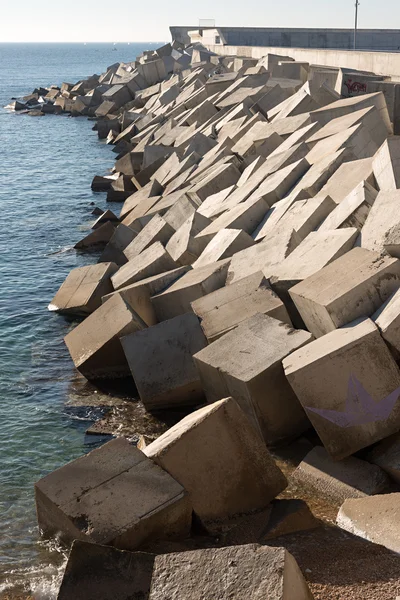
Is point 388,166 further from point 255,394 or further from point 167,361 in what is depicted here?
point 255,394

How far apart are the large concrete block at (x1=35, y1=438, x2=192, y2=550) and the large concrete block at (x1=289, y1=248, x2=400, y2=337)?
6.21 ft

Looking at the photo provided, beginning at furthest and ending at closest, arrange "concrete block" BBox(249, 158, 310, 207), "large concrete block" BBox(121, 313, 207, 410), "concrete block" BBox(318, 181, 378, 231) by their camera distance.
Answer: "concrete block" BBox(249, 158, 310, 207) → "concrete block" BBox(318, 181, 378, 231) → "large concrete block" BBox(121, 313, 207, 410)

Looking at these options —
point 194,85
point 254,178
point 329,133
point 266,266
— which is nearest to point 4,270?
point 254,178

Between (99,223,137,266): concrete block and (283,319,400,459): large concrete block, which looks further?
(99,223,137,266): concrete block

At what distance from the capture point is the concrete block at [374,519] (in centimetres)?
450

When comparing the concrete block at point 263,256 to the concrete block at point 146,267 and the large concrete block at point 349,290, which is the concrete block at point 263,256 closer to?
the large concrete block at point 349,290

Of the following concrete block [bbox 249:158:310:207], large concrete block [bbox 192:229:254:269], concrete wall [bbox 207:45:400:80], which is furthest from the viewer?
concrete wall [bbox 207:45:400:80]

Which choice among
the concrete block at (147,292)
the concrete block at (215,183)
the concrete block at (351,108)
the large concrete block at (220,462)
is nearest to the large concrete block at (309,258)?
the concrete block at (147,292)

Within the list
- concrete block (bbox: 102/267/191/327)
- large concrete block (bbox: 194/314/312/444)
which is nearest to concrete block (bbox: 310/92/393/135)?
concrete block (bbox: 102/267/191/327)

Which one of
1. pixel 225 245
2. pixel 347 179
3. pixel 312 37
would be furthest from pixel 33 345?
pixel 312 37

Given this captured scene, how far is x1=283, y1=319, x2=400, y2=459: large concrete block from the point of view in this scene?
213 inches

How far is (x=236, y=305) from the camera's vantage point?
275 inches

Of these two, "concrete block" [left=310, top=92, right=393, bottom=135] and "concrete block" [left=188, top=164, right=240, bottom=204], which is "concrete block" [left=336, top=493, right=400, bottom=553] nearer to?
"concrete block" [left=188, top=164, right=240, bottom=204]

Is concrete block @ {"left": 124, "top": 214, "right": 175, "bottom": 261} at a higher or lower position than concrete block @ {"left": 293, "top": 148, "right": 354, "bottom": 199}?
lower
